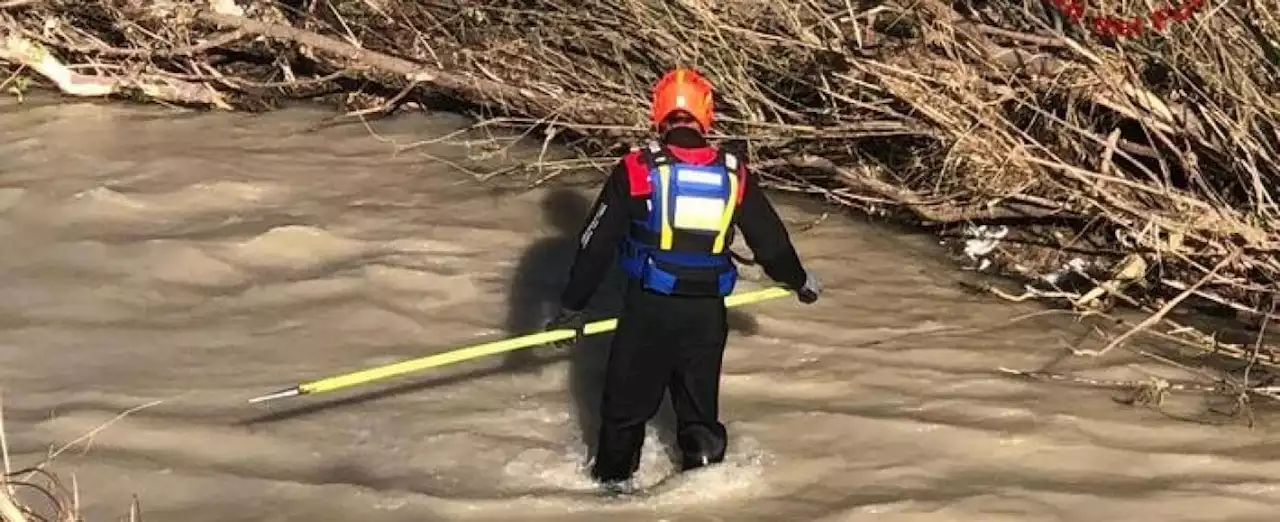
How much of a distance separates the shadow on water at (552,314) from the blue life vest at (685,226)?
817 millimetres

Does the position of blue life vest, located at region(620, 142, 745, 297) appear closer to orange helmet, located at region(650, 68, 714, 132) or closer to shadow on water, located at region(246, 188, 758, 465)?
orange helmet, located at region(650, 68, 714, 132)

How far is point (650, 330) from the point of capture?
16.0 ft

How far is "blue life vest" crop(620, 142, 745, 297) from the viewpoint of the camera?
15.5 ft

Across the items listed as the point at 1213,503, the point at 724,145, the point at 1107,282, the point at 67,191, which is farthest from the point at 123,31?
the point at 1213,503

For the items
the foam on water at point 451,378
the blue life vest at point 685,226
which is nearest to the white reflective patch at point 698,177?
the blue life vest at point 685,226

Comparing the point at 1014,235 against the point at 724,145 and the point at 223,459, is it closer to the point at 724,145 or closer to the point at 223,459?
the point at 724,145

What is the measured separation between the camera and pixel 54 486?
4730 mm

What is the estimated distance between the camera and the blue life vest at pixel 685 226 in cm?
473

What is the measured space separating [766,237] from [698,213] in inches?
13.4

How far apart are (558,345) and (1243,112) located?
2900 millimetres

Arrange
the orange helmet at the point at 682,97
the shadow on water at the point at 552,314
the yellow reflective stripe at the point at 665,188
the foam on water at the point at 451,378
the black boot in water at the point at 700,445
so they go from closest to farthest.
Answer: the yellow reflective stripe at the point at 665,188
the orange helmet at the point at 682,97
the foam on water at the point at 451,378
the black boot in water at the point at 700,445
the shadow on water at the point at 552,314

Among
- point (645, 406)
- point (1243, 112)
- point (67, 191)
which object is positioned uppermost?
point (1243, 112)

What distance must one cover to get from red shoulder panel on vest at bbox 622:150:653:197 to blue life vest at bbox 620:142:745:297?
0.01 m

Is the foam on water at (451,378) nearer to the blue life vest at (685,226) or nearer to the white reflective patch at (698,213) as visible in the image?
the blue life vest at (685,226)
